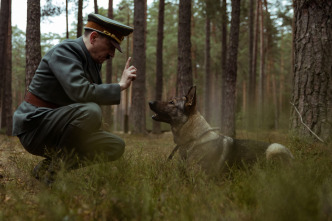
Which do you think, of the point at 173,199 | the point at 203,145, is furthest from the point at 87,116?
the point at 203,145

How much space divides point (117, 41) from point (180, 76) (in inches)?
276

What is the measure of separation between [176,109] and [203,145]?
2.43ft

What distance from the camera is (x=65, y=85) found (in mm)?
3260

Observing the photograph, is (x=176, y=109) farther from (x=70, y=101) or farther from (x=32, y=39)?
(x=32, y=39)

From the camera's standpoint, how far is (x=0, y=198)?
2969mm

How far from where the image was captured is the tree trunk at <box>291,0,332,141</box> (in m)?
5.58

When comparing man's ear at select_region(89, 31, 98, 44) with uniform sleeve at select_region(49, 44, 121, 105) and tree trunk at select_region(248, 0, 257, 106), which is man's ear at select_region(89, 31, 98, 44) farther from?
tree trunk at select_region(248, 0, 257, 106)

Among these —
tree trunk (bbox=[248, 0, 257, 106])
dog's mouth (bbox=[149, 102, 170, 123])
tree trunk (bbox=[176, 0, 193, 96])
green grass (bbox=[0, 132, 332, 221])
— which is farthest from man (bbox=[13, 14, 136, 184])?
tree trunk (bbox=[248, 0, 257, 106])

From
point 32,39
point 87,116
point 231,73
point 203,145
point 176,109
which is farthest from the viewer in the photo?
point 231,73

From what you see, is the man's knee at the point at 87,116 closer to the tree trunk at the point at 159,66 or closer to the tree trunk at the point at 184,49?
the tree trunk at the point at 184,49

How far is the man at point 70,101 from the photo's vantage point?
3330 mm

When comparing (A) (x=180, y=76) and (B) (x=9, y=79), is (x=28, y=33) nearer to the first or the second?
(A) (x=180, y=76)

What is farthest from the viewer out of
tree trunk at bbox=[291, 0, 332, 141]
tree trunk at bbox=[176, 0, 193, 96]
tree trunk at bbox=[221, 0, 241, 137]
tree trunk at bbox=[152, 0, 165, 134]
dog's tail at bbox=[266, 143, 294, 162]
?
tree trunk at bbox=[152, 0, 165, 134]

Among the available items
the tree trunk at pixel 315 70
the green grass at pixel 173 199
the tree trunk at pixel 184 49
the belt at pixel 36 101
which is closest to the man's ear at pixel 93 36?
the belt at pixel 36 101
